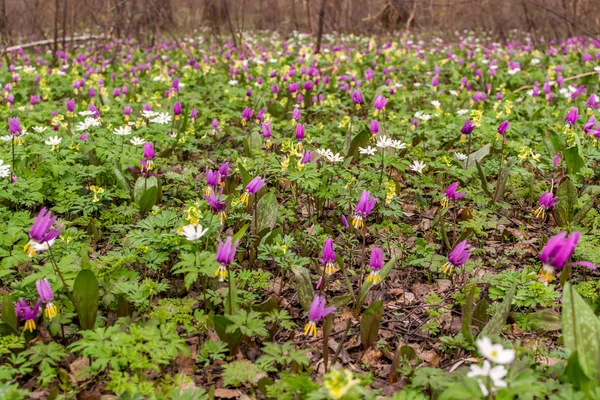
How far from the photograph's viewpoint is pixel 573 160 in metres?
3.48

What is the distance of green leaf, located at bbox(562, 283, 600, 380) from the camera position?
5.69 feet

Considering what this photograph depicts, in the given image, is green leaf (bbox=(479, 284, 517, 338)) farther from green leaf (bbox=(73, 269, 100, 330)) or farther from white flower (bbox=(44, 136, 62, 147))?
white flower (bbox=(44, 136, 62, 147))

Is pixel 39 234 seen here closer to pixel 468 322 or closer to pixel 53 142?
pixel 468 322

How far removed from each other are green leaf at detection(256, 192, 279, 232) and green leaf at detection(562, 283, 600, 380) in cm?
164

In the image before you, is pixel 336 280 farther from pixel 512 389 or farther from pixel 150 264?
pixel 512 389

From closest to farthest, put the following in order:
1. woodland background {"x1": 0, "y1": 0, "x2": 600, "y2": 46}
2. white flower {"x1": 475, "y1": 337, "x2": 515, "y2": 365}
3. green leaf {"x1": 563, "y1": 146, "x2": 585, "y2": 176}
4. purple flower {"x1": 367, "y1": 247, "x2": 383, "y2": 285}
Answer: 1. white flower {"x1": 475, "y1": 337, "x2": 515, "y2": 365}
2. purple flower {"x1": 367, "y1": 247, "x2": 383, "y2": 285}
3. green leaf {"x1": 563, "y1": 146, "x2": 585, "y2": 176}
4. woodland background {"x1": 0, "y1": 0, "x2": 600, "y2": 46}

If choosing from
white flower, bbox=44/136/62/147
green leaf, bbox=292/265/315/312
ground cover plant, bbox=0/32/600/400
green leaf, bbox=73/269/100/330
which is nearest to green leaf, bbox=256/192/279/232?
ground cover plant, bbox=0/32/600/400

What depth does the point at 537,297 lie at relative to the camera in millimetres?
2295

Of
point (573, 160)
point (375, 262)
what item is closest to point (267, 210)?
point (375, 262)

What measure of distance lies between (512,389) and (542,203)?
1.67 metres

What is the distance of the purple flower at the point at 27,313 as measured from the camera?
205 centimetres

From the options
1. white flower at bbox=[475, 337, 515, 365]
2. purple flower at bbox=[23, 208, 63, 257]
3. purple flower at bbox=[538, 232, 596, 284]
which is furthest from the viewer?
purple flower at bbox=[23, 208, 63, 257]

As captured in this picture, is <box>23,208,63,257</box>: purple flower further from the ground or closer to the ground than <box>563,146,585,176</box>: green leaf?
further from the ground

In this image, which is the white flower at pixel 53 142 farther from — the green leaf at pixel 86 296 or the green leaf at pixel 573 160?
the green leaf at pixel 573 160
